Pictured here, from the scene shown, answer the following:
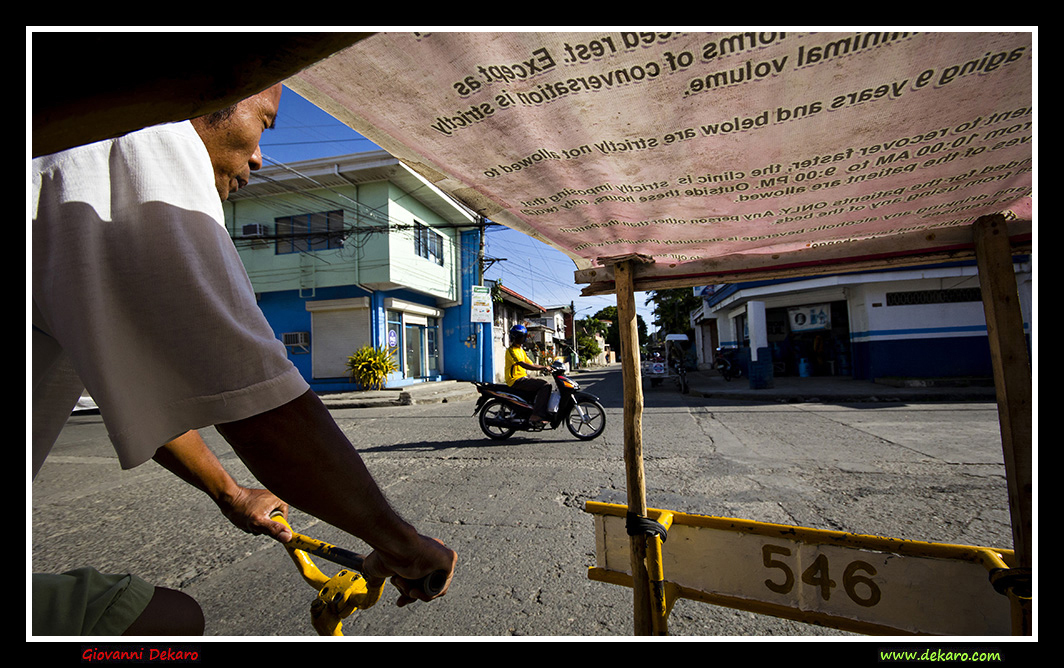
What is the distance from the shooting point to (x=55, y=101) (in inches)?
16.9

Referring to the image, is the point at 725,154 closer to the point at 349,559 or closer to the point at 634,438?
the point at 634,438

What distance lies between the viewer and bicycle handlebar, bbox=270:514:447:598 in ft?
3.16

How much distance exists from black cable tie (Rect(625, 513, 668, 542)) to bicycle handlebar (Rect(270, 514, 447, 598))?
86cm

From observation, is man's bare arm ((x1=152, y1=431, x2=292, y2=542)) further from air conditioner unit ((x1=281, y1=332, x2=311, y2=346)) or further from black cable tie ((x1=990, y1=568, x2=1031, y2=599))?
air conditioner unit ((x1=281, y1=332, x2=311, y2=346))

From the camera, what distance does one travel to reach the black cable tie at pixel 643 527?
5.36 feet

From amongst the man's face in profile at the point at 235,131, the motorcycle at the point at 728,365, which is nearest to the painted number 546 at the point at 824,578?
the man's face in profile at the point at 235,131

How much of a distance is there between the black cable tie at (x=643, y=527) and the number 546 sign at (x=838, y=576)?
0.43 feet

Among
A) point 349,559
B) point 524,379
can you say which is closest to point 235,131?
point 349,559

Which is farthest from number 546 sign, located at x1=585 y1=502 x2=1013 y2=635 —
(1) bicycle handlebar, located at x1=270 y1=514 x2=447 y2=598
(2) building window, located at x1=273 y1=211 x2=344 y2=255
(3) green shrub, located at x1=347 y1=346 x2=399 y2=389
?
(2) building window, located at x1=273 y1=211 x2=344 y2=255

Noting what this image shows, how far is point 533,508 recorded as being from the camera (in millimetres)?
3881

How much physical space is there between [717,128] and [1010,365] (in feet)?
3.72

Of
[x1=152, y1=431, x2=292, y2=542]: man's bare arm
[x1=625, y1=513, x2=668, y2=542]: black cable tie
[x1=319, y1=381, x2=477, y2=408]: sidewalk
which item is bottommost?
[x1=319, y1=381, x2=477, y2=408]: sidewalk

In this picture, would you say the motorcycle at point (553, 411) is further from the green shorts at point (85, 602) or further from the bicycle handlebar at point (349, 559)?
the green shorts at point (85, 602)

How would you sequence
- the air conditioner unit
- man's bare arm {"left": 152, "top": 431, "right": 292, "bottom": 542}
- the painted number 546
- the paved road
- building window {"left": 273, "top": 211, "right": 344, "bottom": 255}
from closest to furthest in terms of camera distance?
1. man's bare arm {"left": 152, "top": 431, "right": 292, "bottom": 542}
2. the painted number 546
3. the paved road
4. building window {"left": 273, "top": 211, "right": 344, "bottom": 255}
5. the air conditioner unit
